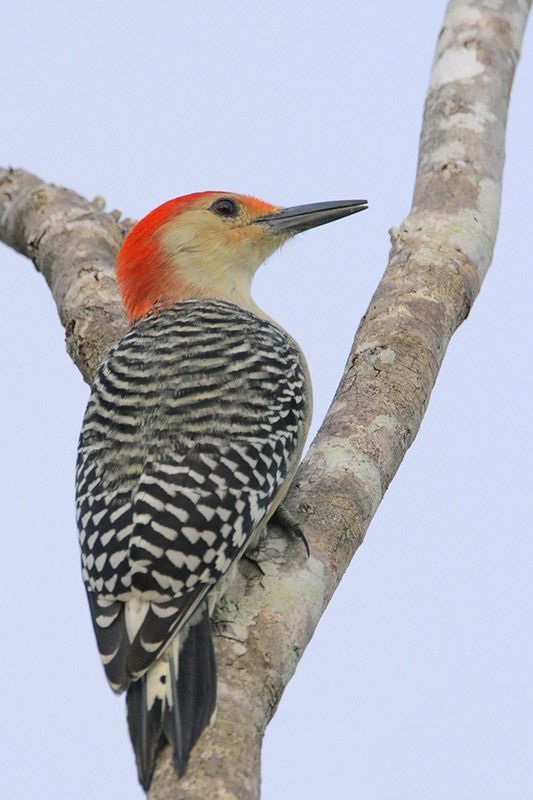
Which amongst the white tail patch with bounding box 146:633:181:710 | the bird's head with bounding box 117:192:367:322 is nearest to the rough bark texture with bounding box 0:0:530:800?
the white tail patch with bounding box 146:633:181:710

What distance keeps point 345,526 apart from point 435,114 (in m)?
2.87

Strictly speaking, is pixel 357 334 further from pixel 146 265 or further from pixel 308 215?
pixel 146 265

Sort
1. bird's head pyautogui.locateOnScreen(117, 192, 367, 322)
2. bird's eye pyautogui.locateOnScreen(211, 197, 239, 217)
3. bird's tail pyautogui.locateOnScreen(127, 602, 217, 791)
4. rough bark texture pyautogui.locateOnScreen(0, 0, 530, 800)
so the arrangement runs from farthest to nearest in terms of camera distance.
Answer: bird's eye pyautogui.locateOnScreen(211, 197, 239, 217), bird's head pyautogui.locateOnScreen(117, 192, 367, 322), rough bark texture pyautogui.locateOnScreen(0, 0, 530, 800), bird's tail pyautogui.locateOnScreen(127, 602, 217, 791)

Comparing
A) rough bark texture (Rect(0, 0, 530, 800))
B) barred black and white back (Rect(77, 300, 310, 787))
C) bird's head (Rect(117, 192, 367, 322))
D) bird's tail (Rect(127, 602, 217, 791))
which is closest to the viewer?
bird's tail (Rect(127, 602, 217, 791))

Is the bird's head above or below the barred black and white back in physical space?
above

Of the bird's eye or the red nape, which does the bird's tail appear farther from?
the bird's eye

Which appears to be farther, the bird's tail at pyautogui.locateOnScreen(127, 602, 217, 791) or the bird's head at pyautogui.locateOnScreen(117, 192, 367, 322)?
the bird's head at pyautogui.locateOnScreen(117, 192, 367, 322)

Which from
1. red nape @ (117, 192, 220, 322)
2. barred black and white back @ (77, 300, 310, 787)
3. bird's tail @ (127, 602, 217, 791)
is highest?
red nape @ (117, 192, 220, 322)

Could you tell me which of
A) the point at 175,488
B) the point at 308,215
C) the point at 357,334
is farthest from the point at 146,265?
the point at 175,488

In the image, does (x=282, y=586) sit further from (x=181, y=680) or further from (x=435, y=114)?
(x=435, y=114)

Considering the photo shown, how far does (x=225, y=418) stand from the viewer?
446 cm

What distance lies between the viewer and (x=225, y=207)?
6070mm

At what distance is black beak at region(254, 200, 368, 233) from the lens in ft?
20.0

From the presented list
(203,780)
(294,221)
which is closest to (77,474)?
(203,780)
